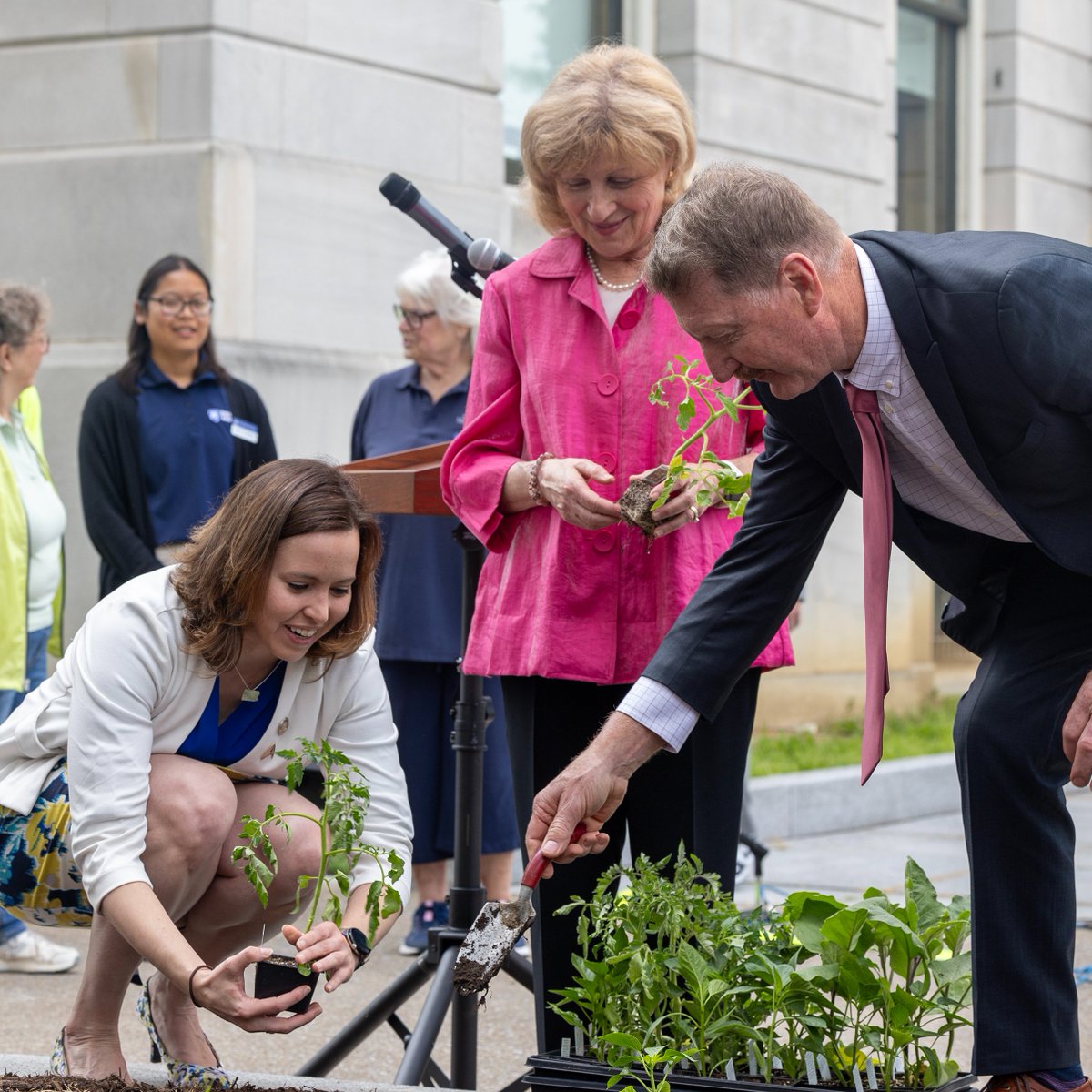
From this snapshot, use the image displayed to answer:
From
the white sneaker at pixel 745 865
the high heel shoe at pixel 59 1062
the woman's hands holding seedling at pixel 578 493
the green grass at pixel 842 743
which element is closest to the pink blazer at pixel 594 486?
the woman's hands holding seedling at pixel 578 493

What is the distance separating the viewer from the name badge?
5426 millimetres

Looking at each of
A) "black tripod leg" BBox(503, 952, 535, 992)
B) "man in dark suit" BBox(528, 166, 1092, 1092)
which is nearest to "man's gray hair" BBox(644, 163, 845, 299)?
"man in dark suit" BBox(528, 166, 1092, 1092)

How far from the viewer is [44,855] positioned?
3062 mm

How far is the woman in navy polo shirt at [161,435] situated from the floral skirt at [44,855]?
6.84 feet

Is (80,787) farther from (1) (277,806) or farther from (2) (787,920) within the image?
(2) (787,920)

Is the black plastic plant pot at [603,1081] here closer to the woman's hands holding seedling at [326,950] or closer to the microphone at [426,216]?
the woman's hands holding seedling at [326,950]

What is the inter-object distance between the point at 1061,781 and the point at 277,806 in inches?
51.6

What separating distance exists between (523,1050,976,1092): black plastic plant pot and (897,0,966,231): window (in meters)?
10.1

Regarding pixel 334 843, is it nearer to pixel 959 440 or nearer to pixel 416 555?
pixel 959 440

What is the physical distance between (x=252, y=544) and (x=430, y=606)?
236 cm

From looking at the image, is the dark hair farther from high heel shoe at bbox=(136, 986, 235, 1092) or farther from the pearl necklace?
high heel shoe at bbox=(136, 986, 235, 1092)

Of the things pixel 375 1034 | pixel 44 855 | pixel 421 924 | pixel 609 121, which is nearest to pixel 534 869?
pixel 44 855

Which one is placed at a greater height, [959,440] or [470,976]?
[959,440]

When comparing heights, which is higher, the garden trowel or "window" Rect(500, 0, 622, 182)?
"window" Rect(500, 0, 622, 182)
